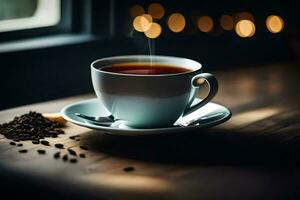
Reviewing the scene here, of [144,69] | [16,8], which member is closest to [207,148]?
[144,69]

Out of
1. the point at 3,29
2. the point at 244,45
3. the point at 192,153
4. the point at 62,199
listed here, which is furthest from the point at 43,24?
the point at 62,199

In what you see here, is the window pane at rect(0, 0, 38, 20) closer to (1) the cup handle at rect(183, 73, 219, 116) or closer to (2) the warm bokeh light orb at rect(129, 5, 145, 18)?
(2) the warm bokeh light orb at rect(129, 5, 145, 18)

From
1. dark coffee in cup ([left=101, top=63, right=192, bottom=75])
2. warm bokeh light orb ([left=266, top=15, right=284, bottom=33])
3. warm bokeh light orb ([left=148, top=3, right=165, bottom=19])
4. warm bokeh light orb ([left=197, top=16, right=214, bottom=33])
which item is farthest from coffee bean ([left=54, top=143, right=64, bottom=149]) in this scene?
warm bokeh light orb ([left=266, top=15, right=284, bottom=33])

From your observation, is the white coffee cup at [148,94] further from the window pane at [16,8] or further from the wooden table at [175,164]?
the window pane at [16,8]

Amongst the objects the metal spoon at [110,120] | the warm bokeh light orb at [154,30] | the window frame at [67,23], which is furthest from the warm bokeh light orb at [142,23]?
the metal spoon at [110,120]

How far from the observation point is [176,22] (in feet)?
6.50

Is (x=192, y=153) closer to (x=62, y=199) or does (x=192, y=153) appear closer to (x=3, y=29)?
(x=62, y=199)

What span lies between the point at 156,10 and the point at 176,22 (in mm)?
79

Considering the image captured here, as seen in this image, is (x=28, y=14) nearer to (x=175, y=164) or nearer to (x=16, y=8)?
(x=16, y=8)

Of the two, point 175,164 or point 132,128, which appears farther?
point 132,128

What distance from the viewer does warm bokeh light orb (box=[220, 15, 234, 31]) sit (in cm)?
205

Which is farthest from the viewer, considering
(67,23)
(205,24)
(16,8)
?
(205,24)

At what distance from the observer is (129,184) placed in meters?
0.88

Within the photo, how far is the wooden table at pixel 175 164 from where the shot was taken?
87cm
